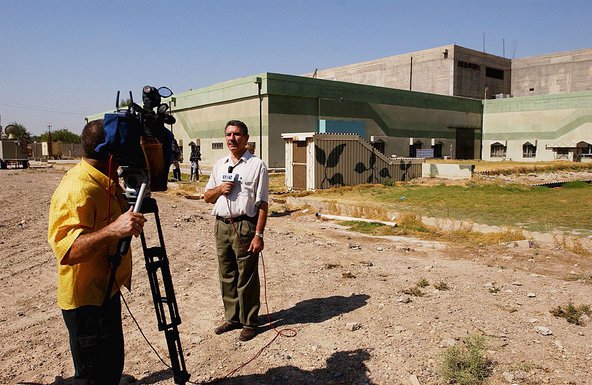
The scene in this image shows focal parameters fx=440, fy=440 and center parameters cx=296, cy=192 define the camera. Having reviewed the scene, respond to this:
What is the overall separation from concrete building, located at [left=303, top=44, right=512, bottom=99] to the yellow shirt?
55.3 metres

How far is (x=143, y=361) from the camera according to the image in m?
4.08

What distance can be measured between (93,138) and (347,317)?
3.45m

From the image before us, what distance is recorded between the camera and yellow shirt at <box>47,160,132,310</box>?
7.88 feet

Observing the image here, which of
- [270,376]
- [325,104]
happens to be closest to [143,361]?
[270,376]

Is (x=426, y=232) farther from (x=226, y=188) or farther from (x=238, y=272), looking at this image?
(x=226, y=188)

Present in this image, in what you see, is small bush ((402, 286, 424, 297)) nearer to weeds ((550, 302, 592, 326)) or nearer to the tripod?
weeds ((550, 302, 592, 326))

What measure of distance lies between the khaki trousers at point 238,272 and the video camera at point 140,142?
71.2 inches

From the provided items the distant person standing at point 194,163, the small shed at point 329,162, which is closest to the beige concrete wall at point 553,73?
the small shed at point 329,162

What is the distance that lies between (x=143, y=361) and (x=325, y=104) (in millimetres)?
32335

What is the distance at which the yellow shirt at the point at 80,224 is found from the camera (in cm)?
240

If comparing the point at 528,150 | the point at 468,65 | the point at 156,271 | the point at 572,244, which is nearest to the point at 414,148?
the point at 528,150

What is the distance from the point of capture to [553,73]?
5772cm

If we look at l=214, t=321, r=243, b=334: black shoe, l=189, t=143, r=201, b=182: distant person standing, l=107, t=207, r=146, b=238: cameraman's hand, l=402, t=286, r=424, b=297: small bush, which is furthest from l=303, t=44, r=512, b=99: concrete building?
l=107, t=207, r=146, b=238: cameraman's hand

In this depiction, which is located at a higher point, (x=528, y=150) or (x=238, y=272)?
(x=528, y=150)
